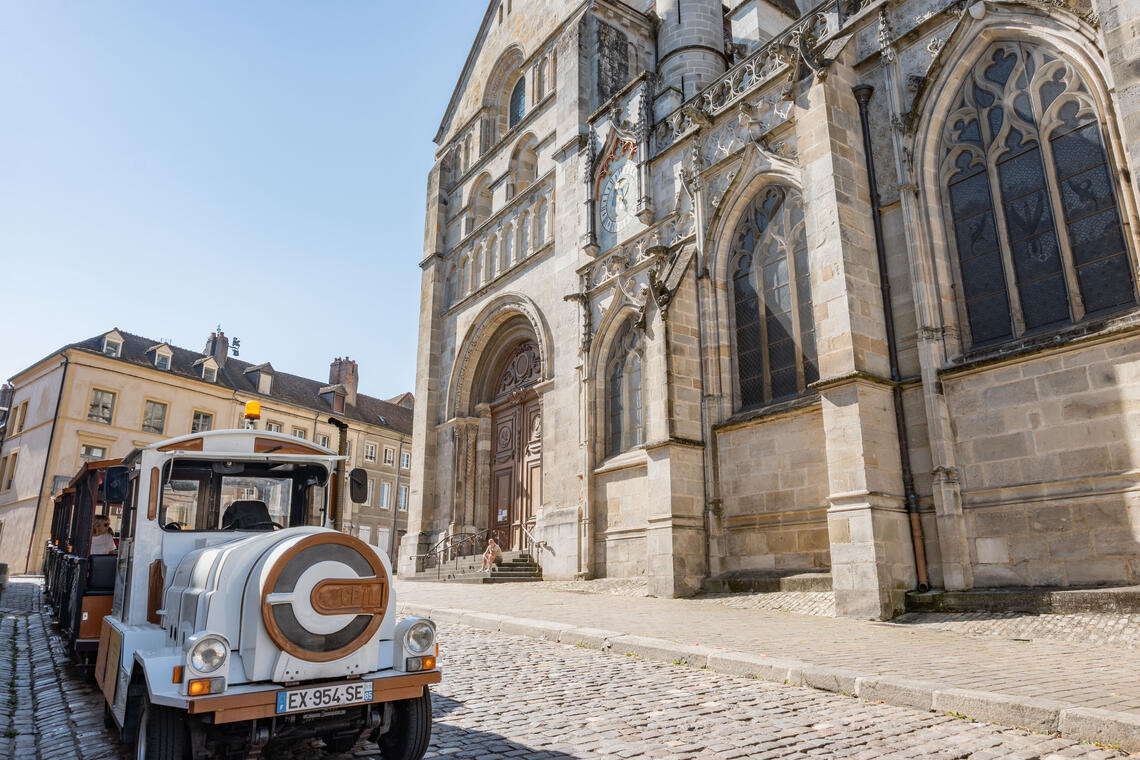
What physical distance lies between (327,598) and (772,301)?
10.4 meters

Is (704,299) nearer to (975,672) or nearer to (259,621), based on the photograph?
(975,672)

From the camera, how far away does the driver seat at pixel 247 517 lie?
491 centimetres

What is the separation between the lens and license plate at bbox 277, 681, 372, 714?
11.3 ft

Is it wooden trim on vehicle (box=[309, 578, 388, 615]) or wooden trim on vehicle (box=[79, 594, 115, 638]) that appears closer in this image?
wooden trim on vehicle (box=[309, 578, 388, 615])

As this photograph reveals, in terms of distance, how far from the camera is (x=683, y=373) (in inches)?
504

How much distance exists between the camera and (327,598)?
3652 mm

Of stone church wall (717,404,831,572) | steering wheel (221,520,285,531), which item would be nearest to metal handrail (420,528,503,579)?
stone church wall (717,404,831,572)

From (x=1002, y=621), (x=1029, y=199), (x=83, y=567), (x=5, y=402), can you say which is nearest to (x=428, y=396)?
(x=83, y=567)

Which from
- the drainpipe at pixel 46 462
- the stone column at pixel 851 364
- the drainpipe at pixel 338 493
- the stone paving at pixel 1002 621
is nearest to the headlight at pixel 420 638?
the drainpipe at pixel 338 493

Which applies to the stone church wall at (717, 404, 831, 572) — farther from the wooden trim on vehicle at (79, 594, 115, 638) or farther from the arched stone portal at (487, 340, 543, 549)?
the wooden trim on vehicle at (79, 594, 115, 638)

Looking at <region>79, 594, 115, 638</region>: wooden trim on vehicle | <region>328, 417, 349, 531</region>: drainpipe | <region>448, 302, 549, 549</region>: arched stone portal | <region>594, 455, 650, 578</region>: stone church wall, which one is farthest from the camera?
<region>448, 302, 549, 549</region>: arched stone portal

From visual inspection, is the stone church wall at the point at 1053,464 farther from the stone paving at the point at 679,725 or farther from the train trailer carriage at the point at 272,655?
the train trailer carriage at the point at 272,655

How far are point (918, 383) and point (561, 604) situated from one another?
598 cm

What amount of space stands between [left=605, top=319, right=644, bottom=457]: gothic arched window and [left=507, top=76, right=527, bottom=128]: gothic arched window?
32.2 feet
